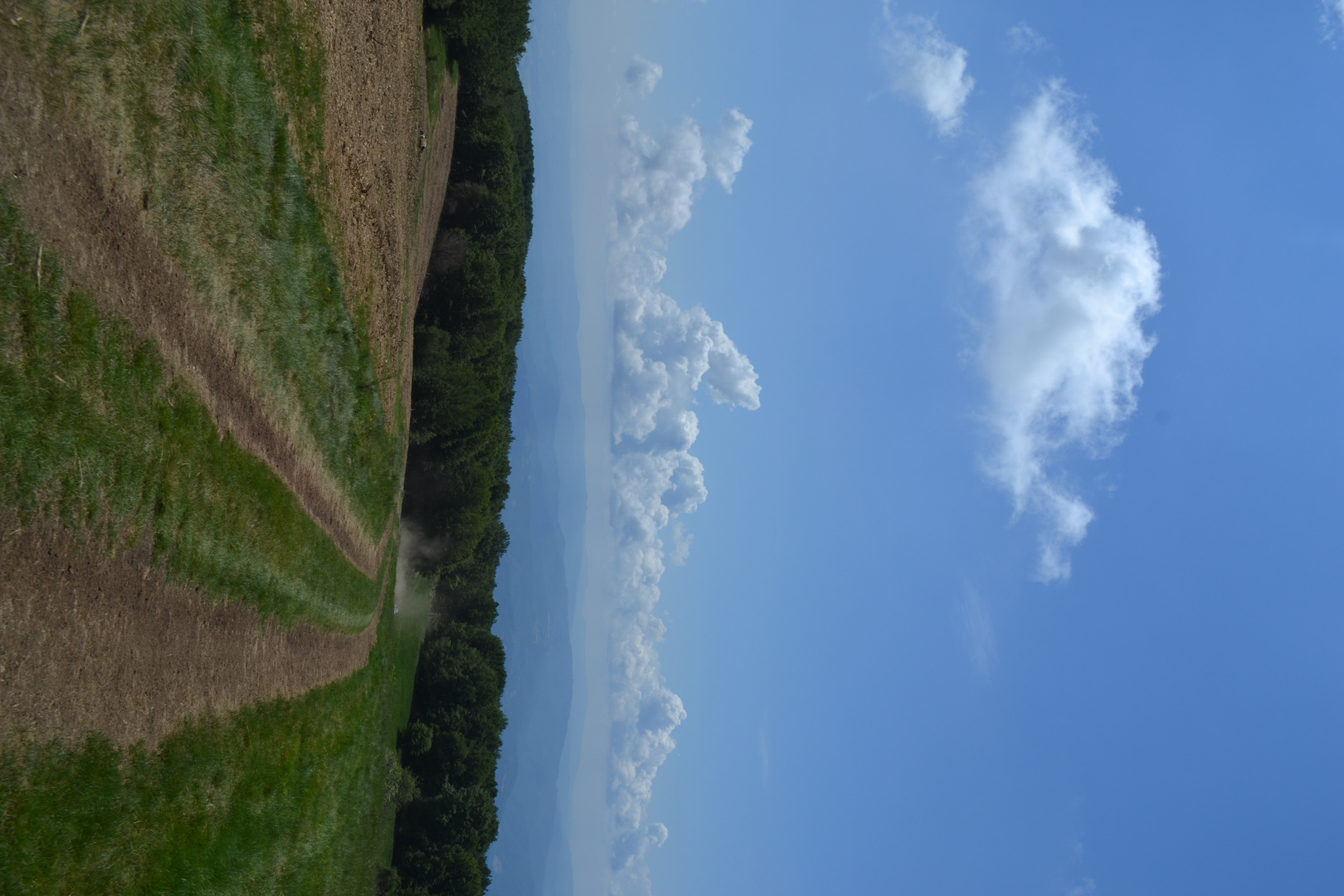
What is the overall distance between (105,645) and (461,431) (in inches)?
1720

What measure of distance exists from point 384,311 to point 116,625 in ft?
73.7

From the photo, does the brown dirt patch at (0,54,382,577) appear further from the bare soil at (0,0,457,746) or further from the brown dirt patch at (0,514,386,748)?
the brown dirt patch at (0,514,386,748)

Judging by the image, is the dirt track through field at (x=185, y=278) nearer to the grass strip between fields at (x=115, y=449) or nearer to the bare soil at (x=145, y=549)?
the bare soil at (x=145, y=549)

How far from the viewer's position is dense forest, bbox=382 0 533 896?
5525 centimetres

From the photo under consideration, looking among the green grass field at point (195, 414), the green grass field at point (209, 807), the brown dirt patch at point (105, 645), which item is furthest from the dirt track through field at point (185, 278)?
the green grass field at point (209, 807)

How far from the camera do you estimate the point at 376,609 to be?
43.6 metres

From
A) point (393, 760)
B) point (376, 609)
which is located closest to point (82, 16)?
point (376, 609)

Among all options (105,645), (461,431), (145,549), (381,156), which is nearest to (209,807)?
(105,645)

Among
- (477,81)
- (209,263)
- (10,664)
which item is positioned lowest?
(10,664)

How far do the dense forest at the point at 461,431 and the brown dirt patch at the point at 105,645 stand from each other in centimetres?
3133

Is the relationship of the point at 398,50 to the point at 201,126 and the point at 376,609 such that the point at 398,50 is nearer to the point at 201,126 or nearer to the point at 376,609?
the point at 201,126

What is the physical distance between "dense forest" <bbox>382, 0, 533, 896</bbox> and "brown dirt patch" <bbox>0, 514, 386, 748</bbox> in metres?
31.3

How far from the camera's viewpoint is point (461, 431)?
5953 centimetres

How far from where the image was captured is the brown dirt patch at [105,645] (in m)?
13.9
